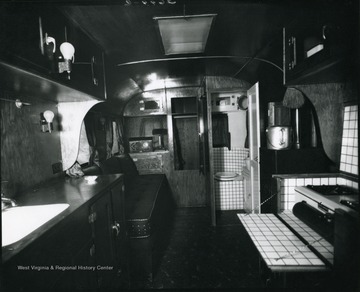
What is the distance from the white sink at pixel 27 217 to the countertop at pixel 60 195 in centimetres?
6

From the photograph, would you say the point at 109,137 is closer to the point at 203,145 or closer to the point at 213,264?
the point at 203,145

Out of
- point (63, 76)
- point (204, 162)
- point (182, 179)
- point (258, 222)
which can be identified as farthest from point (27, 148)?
point (182, 179)

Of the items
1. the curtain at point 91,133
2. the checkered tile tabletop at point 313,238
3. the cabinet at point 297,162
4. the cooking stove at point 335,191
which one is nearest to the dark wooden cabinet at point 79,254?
the curtain at point 91,133

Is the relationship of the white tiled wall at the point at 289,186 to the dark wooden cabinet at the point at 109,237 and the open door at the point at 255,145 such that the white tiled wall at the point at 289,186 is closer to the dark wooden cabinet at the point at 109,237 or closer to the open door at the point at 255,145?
the open door at the point at 255,145

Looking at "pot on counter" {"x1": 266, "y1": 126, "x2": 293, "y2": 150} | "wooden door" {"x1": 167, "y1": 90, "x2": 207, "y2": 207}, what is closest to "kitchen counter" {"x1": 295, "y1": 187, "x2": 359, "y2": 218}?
"pot on counter" {"x1": 266, "y1": 126, "x2": 293, "y2": 150}

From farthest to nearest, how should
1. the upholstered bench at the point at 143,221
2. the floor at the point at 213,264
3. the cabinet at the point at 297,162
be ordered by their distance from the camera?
the upholstered bench at the point at 143,221 → the cabinet at the point at 297,162 → the floor at the point at 213,264

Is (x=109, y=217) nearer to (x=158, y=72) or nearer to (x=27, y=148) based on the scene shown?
(x=27, y=148)

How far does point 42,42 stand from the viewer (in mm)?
1520

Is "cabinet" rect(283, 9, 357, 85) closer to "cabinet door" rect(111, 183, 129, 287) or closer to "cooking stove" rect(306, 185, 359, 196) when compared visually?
"cooking stove" rect(306, 185, 359, 196)

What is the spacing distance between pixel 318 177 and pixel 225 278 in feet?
4.88

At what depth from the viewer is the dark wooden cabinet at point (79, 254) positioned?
1000 millimetres

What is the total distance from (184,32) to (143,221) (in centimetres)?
217

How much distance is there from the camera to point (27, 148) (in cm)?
206

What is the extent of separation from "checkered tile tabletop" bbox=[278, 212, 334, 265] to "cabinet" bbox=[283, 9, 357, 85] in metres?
1.14
